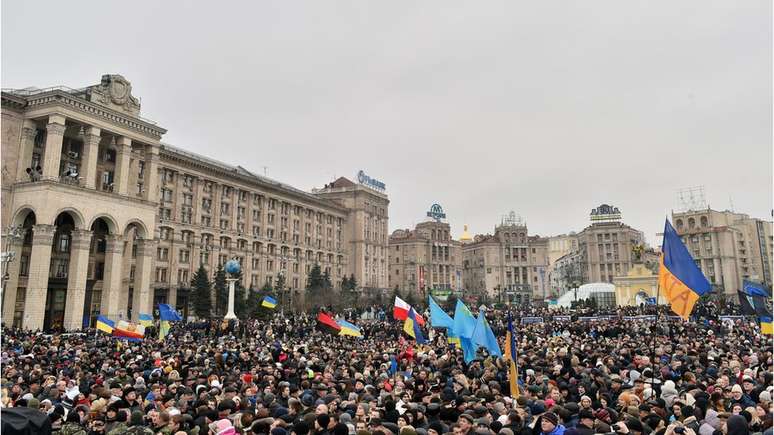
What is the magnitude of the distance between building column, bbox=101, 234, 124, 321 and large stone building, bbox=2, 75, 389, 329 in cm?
8

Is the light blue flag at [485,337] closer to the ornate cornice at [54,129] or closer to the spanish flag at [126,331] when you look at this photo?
the spanish flag at [126,331]

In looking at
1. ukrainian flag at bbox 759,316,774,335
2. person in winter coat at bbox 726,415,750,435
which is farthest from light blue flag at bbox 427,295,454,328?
person in winter coat at bbox 726,415,750,435

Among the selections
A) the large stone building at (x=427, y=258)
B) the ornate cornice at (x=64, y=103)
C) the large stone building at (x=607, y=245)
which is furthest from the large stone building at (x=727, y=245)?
the ornate cornice at (x=64, y=103)

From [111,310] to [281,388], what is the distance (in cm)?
3913

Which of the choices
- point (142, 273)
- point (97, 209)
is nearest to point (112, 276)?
point (142, 273)

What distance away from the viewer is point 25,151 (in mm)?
42562

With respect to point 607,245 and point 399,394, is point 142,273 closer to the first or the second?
point 399,394

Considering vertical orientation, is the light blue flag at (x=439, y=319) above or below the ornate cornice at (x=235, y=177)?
below

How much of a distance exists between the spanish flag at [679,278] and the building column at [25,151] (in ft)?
153

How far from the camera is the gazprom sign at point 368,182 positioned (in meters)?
98.5

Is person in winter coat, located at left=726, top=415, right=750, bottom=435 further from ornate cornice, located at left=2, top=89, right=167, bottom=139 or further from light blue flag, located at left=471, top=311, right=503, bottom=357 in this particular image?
ornate cornice, located at left=2, top=89, right=167, bottom=139

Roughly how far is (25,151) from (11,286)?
1060 centimetres

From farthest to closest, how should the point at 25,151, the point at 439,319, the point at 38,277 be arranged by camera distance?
the point at 25,151 < the point at 38,277 < the point at 439,319

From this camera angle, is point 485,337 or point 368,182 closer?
point 485,337
